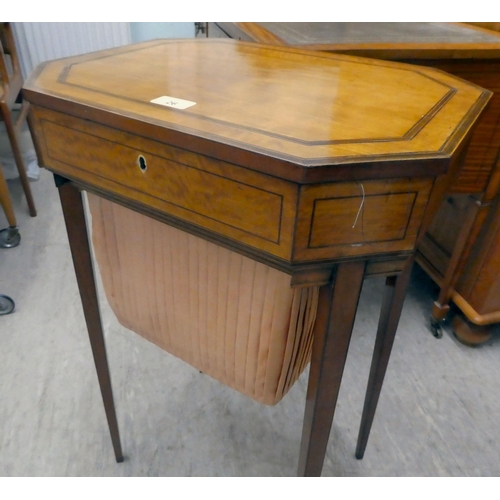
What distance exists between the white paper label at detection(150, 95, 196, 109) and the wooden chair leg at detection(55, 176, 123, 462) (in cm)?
20

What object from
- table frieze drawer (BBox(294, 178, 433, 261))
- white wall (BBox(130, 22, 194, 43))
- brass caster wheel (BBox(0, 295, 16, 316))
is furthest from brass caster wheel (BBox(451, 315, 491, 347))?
white wall (BBox(130, 22, 194, 43))

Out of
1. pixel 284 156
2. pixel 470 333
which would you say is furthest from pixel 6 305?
pixel 470 333

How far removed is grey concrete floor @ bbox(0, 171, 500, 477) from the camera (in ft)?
3.30

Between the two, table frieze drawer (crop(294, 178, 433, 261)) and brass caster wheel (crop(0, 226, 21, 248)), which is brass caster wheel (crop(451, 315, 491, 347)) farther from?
brass caster wheel (crop(0, 226, 21, 248))

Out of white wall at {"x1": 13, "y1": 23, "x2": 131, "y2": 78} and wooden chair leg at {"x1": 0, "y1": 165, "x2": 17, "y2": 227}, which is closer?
wooden chair leg at {"x1": 0, "y1": 165, "x2": 17, "y2": 227}

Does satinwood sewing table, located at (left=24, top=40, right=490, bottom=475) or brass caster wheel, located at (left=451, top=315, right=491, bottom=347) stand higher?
satinwood sewing table, located at (left=24, top=40, right=490, bottom=475)

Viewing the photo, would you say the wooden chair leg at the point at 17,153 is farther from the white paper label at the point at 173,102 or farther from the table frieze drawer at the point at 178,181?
the white paper label at the point at 173,102

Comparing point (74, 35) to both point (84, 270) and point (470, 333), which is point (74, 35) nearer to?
point (84, 270)

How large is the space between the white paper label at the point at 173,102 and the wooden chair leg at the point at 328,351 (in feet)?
0.84

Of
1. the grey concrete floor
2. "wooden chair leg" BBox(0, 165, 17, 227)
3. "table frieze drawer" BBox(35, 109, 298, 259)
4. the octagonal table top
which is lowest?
the grey concrete floor

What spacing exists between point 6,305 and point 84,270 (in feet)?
2.63

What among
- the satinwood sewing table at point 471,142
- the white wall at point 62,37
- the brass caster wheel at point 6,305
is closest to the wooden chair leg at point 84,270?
the satinwood sewing table at point 471,142

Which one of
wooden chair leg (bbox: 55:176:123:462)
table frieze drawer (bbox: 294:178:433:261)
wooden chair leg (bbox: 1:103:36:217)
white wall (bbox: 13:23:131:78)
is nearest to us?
table frieze drawer (bbox: 294:178:433:261)

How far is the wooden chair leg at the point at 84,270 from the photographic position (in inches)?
26.0
